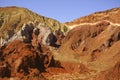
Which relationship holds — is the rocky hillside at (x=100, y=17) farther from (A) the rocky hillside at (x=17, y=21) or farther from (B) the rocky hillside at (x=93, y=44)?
(A) the rocky hillside at (x=17, y=21)

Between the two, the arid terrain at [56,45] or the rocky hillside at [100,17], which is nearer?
the arid terrain at [56,45]

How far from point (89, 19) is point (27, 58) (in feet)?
198

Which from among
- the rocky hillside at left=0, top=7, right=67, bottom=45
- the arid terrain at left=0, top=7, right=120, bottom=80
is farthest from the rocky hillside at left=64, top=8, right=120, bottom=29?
the rocky hillside at left=0, top=7, right=67, bottom=45

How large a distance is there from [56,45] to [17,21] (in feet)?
46.4

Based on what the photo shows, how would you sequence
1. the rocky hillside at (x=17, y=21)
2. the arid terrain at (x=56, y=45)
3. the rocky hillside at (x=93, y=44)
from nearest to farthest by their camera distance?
the arid terrain at (x=56, y=45) < the rocky hillside at (x=93, y=44) < the rocky hillside at (x=17, y=21)

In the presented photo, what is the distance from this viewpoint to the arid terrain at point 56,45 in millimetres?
66000

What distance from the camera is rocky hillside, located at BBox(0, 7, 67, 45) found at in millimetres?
107363

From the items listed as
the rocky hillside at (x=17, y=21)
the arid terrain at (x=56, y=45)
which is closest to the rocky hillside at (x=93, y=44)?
the arid terrain at (x=56, y=45)

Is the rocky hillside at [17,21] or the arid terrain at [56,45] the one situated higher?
the rocky hillside at [17,21]

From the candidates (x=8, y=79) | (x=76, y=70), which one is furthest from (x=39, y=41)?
(x=8, y=79)

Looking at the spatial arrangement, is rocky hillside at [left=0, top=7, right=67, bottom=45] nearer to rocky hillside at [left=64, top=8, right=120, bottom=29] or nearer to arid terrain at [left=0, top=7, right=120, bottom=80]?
arid terrain at [left=0, top=7, right=120, bottom=80]

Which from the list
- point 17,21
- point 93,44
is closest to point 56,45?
point 93,44

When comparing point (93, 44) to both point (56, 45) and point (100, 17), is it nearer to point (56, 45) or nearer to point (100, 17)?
point (56, 45)

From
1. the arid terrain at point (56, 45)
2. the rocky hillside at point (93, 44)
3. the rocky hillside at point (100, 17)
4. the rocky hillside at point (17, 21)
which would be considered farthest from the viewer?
the rocky hillside at point (100, 17)
